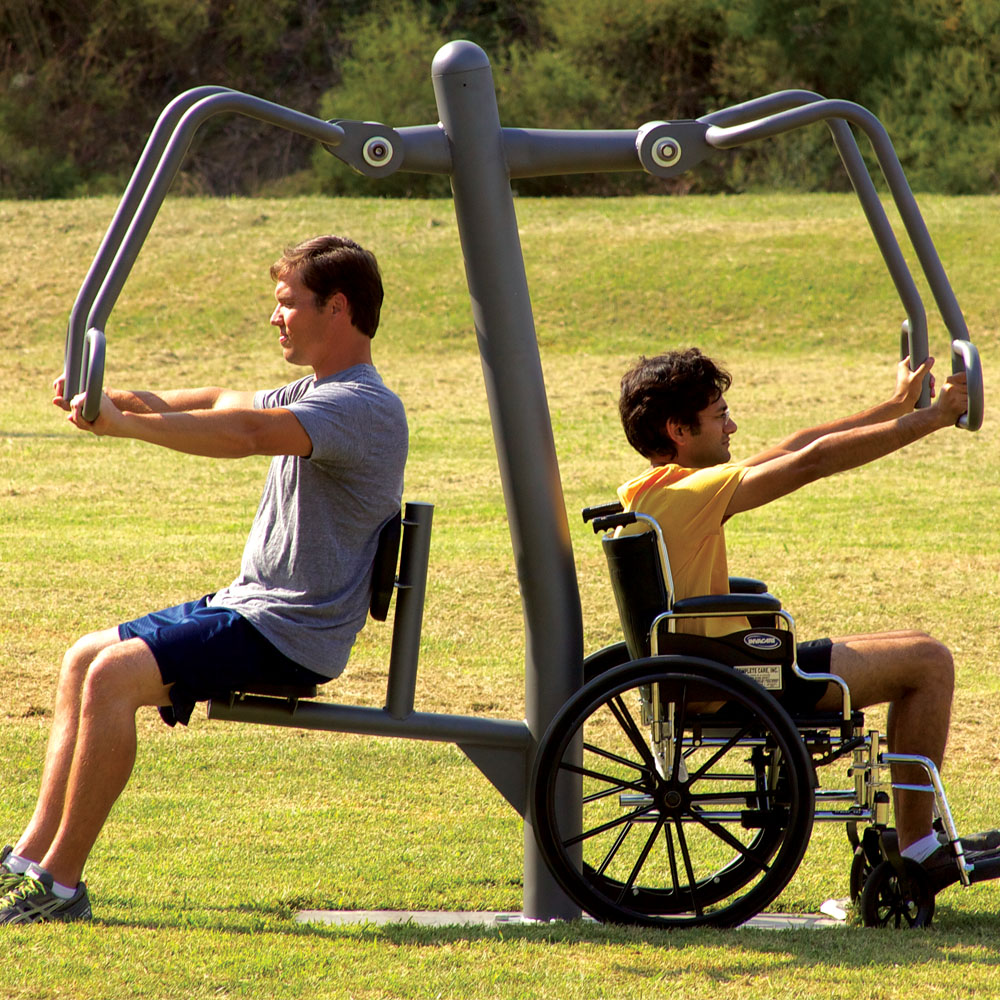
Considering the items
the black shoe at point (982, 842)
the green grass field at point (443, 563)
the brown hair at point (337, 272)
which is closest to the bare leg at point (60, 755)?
the green grass field at point (443, 563)

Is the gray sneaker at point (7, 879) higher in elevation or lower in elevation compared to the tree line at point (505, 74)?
lower

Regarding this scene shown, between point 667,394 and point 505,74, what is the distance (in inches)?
1561

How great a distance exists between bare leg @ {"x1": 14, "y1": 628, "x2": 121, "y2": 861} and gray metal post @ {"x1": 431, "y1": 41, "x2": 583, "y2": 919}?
3.02 feet

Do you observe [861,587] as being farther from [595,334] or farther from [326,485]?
[595,334]

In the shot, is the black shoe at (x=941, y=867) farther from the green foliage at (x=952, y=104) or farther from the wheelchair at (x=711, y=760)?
the green foliage at (x=952, y=104)

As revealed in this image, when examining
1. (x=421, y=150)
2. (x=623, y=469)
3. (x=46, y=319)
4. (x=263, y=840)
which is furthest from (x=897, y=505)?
(x=46, y=319)

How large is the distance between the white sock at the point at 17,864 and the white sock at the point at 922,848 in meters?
1.88

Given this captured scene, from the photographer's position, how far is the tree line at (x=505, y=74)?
35625mm

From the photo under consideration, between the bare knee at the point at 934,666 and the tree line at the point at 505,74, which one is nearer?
the bare knee at the point at 934,666

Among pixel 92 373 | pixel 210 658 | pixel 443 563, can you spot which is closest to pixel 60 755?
pixel 210 658

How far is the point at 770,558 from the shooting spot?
29.2 feet

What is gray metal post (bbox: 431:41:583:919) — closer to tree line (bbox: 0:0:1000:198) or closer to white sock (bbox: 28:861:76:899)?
white sock (bbox: 28:861:76:899)

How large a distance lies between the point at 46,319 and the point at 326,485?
55.3ft

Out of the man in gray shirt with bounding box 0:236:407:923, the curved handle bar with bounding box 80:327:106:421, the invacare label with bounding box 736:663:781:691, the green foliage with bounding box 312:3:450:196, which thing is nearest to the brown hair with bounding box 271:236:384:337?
the man in gray shirt with bounding box 0:236:407:923
